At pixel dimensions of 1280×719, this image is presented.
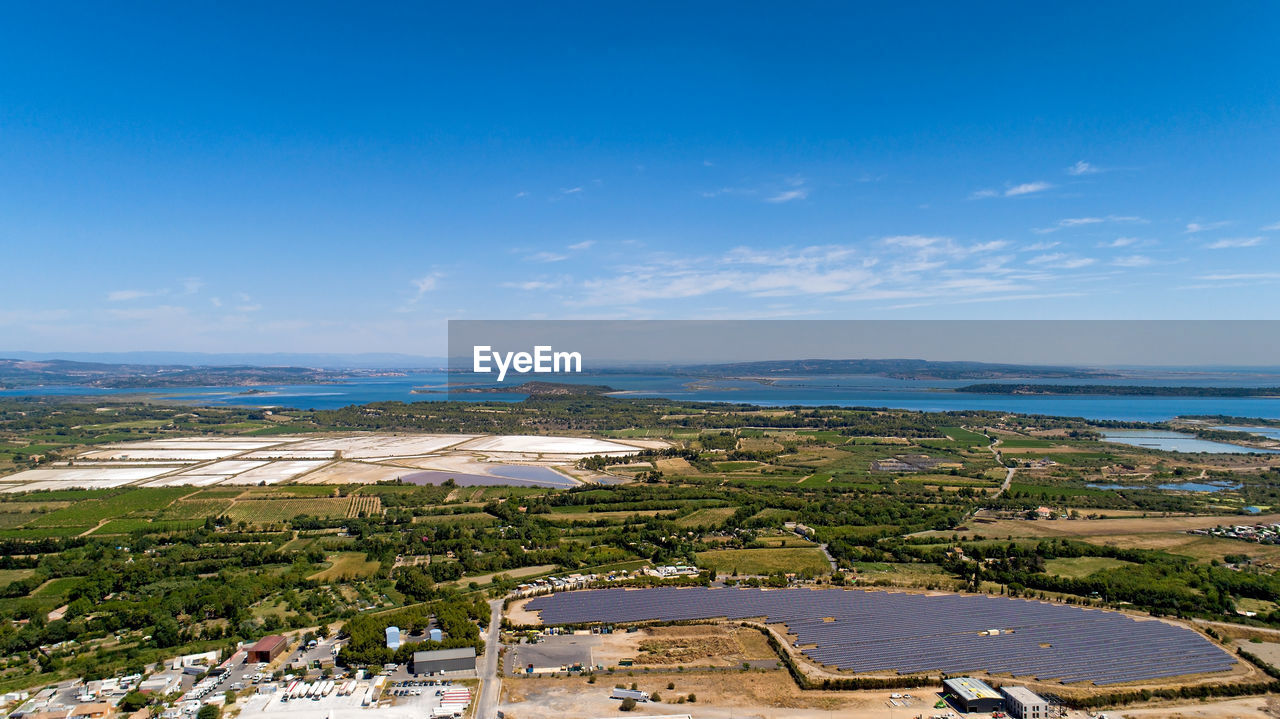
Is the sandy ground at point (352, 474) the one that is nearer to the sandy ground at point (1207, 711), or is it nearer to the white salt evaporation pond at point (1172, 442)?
the sandy ground at point (1207, 711)

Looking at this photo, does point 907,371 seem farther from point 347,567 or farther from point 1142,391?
point 347,567

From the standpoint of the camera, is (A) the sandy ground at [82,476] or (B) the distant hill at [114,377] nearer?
(A) the sandy ground at [82,476]

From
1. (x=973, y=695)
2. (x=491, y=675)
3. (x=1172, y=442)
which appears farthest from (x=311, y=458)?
(x=1172, y=442)

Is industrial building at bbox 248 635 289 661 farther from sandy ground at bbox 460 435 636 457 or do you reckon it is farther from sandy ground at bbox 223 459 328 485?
sandy ground at bbox 460 435 636 457

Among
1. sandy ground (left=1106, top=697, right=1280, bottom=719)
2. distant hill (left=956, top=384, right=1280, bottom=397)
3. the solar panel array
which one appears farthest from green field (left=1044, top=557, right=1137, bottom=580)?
distant hill (left=956, top=384, right=1280, bottom=397)

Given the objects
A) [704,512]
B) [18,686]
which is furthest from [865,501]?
[18,686]

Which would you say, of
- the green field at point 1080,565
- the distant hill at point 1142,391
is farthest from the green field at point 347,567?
the distant hill at point 1142,391
